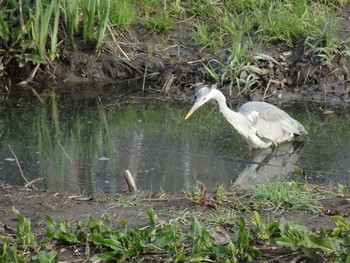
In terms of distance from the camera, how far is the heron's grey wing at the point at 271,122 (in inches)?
415

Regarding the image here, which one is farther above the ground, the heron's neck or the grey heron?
the heron's neck

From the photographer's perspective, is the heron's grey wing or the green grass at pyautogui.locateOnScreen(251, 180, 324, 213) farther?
the heron's grey wing

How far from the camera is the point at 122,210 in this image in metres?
6.56

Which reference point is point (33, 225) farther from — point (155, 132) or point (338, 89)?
point (338, 89)

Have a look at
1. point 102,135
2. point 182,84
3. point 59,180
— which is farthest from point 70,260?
point 182,84

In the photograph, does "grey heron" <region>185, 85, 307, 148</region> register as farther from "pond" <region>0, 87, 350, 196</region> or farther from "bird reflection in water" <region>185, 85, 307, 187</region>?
"pond" <region>0, 87, 350, 196</region>

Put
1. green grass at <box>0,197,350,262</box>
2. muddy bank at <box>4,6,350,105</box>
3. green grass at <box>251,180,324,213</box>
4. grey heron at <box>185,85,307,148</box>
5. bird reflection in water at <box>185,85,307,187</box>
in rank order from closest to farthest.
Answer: green grass at <box>0,197,350,262</box>
green grass at <box>251,180,324,213</box>
bird reflection in water at <box>185,85,307,187</box>
grey heron at <box>185,85,307,148</box>
muddy bank at <box>4,6,350,105</box>

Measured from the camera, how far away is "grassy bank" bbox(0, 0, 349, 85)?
41.2 feet

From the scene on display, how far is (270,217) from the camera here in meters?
6.39

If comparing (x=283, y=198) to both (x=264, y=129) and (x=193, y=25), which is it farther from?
(x=193, y=25)

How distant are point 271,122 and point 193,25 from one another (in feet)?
10.9

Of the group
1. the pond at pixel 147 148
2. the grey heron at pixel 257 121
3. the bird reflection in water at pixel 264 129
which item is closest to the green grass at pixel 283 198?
the pond at pixel 147 148

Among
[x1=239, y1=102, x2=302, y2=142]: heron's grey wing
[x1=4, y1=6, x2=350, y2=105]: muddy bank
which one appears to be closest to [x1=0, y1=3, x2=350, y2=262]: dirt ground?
[x1=4, y1=6, x2=350, y2=105]: muddy bank

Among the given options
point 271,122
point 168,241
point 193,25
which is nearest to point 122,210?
point 168,241
